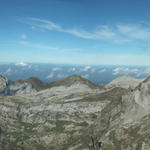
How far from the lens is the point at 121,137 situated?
539ft

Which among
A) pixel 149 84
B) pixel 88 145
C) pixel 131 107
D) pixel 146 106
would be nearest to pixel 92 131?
pixel 88 145

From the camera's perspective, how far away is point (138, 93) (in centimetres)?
19900

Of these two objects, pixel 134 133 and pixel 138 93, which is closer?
pixel 134 133

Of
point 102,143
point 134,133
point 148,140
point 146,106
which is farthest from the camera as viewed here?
point 146,106

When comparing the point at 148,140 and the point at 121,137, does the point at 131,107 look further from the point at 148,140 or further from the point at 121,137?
the point at 148,140

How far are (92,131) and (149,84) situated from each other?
84.4 meters

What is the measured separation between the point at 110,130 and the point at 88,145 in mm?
27346

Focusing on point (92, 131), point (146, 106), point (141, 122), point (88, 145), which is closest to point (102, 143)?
point (88, 145)


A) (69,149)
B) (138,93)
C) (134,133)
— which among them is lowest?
(69,149)

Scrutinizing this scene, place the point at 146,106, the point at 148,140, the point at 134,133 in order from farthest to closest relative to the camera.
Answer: the point at 146,106, the point at 134,133, the point at 148,140

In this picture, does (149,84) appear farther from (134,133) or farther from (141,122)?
(134,133)

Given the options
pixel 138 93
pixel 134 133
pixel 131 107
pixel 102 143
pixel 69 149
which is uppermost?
pixel 138 93

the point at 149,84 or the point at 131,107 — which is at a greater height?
the point at 149,84

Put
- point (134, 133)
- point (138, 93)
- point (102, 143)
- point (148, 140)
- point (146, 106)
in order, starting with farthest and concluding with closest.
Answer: point (138, 93) → point (146, 106) → point (102, 143) → point (134, 133) → point (148, 140)
